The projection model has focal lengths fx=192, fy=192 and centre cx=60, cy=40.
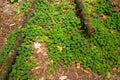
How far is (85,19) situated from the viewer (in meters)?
5.48

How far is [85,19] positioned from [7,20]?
8.58 ft

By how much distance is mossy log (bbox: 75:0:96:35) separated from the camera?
5324mm

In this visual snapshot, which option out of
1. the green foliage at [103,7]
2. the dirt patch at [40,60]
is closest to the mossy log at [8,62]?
the dirt patch at [40,60]

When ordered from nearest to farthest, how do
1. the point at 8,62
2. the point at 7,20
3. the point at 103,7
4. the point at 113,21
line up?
the point at 8,62 < the point at 113,21 < the point at 103,7 < the point at 7,20

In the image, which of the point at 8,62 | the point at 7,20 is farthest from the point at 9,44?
the point at 7,20

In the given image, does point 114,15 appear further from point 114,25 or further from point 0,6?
point 0,6

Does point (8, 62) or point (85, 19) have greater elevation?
point (85, 19)

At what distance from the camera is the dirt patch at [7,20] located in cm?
600

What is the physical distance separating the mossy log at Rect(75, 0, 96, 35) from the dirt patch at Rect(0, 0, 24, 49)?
1868 millimetres

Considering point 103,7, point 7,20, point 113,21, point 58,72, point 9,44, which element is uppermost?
point 103,7

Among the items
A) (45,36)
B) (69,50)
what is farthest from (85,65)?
(45,36)

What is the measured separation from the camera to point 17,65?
193 inches

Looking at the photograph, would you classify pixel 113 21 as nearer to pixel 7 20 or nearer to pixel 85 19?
pixel 85 19

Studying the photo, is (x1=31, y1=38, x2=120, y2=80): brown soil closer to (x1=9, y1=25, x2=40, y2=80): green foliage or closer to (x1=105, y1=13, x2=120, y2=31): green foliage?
(x1=9, y1=25, x2=40, y2=80): green foliage
